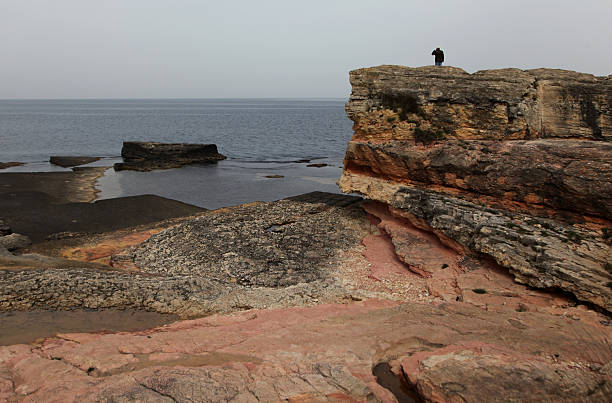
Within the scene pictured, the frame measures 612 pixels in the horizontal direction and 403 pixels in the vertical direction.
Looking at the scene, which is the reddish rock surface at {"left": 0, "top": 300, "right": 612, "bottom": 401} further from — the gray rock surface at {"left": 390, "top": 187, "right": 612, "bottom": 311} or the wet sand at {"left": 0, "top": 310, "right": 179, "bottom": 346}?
the gray rock surface at {"left": 390, "top": 187, "right": 612, "bottom": 311}

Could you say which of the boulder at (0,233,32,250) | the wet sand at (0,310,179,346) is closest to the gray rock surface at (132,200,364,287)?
the wet sand at (0,310,179,346)

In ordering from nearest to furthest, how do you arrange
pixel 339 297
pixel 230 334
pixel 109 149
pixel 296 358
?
pixel 296 358, pixel 230 334, pixel 339 297, pixel 109 149

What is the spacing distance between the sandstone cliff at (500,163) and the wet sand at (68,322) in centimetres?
911

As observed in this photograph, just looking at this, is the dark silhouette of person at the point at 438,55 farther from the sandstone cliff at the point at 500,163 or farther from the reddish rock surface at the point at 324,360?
the reddish rock surface at the point at 324,360

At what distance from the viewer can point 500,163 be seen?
14633 millimetres

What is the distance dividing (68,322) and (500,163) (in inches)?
572

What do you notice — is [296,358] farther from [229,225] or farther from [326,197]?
[326,197]

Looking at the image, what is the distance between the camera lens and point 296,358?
7.38 meters

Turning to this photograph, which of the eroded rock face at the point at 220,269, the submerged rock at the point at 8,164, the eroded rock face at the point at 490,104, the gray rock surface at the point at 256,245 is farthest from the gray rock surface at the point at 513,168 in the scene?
the submerged rock at the point at 8,164

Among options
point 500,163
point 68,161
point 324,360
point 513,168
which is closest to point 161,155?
point 68,161

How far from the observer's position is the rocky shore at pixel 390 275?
6586 millimetres

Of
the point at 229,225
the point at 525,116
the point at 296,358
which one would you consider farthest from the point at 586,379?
the point at 229,225

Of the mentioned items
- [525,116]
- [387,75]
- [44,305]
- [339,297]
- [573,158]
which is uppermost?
[387,75]

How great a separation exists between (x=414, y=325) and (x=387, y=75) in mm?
12856
